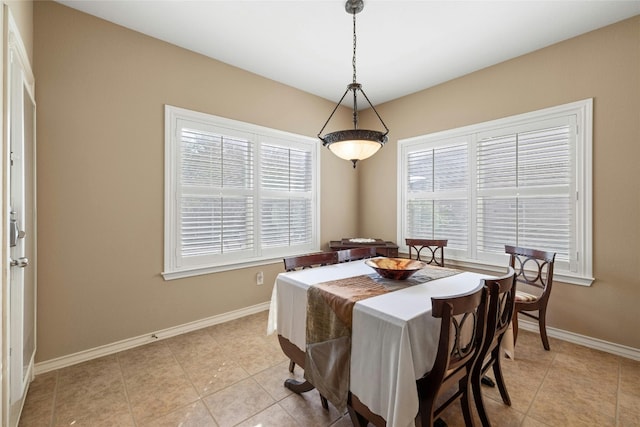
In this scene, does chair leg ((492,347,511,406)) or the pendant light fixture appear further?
the pendant light fixture

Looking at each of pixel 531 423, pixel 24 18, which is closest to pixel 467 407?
pixel 531 423

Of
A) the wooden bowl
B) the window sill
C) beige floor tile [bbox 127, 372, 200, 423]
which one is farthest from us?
the window sill

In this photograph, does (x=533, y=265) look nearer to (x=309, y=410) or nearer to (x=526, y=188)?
(x=526, y=188)

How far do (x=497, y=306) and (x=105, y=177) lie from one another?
9.84ft

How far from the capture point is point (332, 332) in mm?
1512

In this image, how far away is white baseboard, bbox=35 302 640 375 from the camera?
220cm

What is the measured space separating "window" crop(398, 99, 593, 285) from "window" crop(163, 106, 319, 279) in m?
1.44

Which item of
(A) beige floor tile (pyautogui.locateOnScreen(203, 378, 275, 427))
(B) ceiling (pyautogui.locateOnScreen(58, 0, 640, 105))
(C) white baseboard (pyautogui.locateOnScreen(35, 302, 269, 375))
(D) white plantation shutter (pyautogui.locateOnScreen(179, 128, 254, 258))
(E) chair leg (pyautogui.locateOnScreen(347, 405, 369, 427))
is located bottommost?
(A) beige floor tile (pyautogui.locateOnScreen(203, 378, 275, 427))

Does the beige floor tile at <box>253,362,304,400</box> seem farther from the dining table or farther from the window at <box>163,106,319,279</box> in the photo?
the window at <box>163,106,319,279</box>

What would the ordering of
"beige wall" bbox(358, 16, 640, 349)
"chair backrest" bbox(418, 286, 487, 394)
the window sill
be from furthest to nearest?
the window sill
"beige wall" bbox(358, 16, 640, 349)
"chair backrest" bbox(418, 286, 487, 394)

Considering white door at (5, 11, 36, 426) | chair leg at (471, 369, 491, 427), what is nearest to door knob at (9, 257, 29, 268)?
white door at (5, 11, 36, 426)

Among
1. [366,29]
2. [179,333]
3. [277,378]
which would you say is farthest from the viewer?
[179,333]

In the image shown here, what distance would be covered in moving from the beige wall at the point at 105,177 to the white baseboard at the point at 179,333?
5cm

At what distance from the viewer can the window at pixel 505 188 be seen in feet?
8.50
